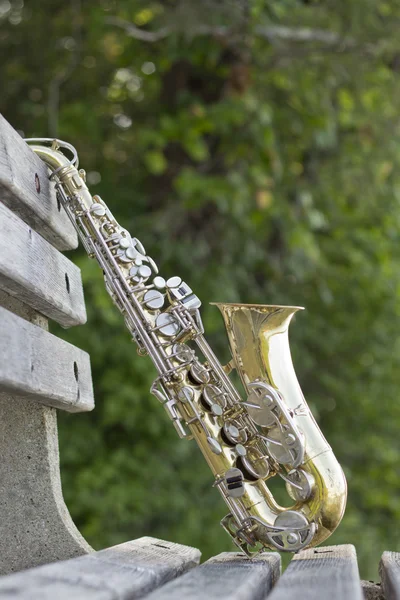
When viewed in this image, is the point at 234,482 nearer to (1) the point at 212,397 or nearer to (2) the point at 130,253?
(1) the point at 212,397

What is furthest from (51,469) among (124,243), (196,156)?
(196,156)

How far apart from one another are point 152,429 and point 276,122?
2.30 meters

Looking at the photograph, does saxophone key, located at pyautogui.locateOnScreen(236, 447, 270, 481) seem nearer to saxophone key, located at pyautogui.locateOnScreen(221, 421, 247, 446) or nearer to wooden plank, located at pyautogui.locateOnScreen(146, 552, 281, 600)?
saxophone key, located at pyautogui.locateOnScreen(221, 421, 247, 446)

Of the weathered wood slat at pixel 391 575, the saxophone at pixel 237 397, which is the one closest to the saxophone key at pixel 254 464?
the saxophone at pixel 237 397

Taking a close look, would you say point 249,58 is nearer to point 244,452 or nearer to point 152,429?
point 152,429

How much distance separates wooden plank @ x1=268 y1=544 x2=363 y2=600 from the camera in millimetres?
1369

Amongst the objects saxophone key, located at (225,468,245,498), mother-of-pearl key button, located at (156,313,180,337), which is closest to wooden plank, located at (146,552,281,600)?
saxophone key, located at (225,468,245,498)

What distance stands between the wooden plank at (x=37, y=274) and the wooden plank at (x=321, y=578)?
805 millimetres

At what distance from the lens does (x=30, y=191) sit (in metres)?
1.99

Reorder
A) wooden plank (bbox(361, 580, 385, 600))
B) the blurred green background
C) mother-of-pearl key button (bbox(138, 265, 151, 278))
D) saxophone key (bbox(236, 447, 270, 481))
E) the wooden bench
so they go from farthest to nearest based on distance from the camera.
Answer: the blurred green background, mother-of-pearl key button (bbox(138, 265, 151, 278)), saxophone key (bbox(236, 447, 270, 481)), wooden plank (bbox(361, 580, 385, 600)), the wooden bench

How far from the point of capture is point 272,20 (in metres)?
4.95

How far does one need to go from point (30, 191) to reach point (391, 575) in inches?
46.2

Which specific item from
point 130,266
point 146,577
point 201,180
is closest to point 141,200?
point 201,180

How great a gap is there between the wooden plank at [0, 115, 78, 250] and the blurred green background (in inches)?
93.4
